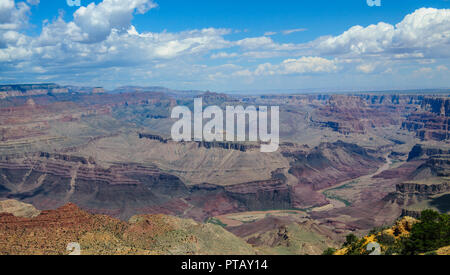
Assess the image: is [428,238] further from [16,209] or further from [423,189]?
[423,189]

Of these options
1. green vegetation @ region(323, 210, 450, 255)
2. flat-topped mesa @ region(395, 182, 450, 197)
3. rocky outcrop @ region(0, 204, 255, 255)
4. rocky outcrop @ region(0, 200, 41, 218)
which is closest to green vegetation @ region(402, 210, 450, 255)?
green vegetation @ region(323, 210, 450, 255)

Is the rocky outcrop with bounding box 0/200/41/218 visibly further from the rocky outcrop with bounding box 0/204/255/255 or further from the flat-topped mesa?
the flat-topped mesa

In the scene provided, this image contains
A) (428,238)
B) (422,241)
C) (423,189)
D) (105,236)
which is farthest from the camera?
(423,189)

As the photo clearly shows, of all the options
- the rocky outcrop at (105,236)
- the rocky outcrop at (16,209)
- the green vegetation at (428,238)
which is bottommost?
the rocky outcrop at (16,209)

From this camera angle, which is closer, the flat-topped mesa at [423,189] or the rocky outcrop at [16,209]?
the rocky outcrop at [16,209]

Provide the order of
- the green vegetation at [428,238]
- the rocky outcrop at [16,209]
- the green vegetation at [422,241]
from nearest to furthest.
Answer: the green vegetation at [428,238] → the green vegetation at [422,241] → the rocky outcrop at [16,209]

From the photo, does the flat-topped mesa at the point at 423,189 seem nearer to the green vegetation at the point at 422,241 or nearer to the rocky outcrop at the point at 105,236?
the green vegetation at the point at 422,241

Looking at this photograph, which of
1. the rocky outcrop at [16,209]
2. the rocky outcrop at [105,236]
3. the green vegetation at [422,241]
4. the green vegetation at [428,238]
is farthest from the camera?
the rocky outcrop at [16,209]

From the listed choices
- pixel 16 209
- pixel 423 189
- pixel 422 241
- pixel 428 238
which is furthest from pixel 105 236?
pixel 423 189

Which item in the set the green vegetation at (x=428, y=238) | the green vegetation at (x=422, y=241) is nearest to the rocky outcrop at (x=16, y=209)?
the green vegetation at (x=422, y=241)

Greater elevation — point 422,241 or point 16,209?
point 422,241
